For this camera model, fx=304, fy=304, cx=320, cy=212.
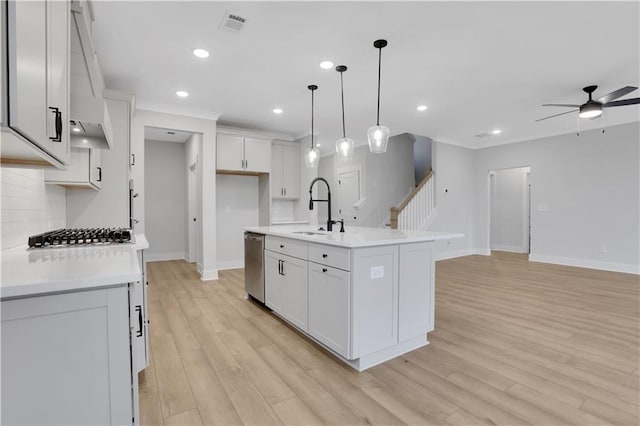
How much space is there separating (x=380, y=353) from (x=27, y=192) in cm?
269

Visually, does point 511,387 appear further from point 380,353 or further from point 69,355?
point 69,355

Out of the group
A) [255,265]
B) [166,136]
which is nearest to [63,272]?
[255,265]

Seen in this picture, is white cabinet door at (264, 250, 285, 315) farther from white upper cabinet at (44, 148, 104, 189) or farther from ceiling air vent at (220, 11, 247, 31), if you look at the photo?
ceiling air vent at (220, 11, 247, 31)

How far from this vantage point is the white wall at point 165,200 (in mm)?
6590

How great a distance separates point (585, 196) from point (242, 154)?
658cm

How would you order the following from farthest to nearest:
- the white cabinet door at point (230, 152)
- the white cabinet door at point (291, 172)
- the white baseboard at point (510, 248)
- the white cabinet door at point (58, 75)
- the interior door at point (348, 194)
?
the interior door at point (348, 194) < the white baseboard at point (510, 248) < the white cabinet door at point (291, 172) < the white cabinet door at point (230, 152) < the white cabinet door at point (58, 75)

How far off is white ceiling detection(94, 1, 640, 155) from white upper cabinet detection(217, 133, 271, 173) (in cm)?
50

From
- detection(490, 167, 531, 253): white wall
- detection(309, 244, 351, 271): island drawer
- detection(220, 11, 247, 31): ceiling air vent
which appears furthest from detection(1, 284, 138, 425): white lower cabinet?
detection(490, 167, 531, 253): white wall

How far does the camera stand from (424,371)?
7.14 ft

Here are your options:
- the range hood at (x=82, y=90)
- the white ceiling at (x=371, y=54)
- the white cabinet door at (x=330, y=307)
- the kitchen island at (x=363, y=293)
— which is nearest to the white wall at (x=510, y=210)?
the white ceiling at (x=371, y=54)

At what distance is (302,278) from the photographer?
8.84ft

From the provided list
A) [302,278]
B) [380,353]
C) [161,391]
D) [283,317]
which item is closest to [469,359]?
[380,353]

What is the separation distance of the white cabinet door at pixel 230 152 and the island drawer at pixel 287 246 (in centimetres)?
241

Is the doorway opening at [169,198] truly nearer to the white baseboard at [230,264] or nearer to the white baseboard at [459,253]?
the white baseboard at [230,264]
